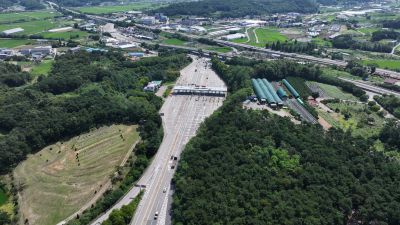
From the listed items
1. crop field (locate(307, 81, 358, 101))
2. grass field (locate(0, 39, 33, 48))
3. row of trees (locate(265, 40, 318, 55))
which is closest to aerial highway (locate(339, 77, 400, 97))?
crop field (locate(307, 81, 358, 101))

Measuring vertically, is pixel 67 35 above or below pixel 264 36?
below

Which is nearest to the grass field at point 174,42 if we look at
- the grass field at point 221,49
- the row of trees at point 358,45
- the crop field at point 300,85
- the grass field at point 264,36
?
the grass field at point 221,49

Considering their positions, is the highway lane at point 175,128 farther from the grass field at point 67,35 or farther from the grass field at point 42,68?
the grass field at point 67,35

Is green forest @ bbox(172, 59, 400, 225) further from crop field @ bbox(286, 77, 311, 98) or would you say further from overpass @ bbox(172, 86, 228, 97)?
crop field @ bbox(286, 77, 311, 98)

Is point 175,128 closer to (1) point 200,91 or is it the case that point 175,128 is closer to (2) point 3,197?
(1) point 200,91

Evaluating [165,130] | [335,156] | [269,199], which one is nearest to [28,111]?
[165,130]

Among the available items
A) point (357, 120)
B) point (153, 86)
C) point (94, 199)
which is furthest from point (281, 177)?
point (153, 86)
